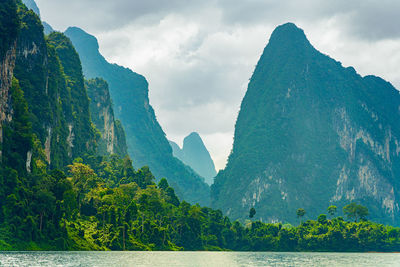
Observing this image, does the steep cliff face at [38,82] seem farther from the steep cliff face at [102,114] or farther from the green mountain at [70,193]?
the steep cliff face at [102,114]

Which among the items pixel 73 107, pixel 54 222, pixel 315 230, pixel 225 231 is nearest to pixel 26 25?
pixel 73 107

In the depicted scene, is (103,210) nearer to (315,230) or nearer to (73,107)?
(73,107)

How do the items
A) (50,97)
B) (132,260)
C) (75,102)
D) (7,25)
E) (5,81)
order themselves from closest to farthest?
(132,260), (5,81), (7,25), (50,97), (75,102)

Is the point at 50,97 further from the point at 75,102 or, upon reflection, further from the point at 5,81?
the point at 5,81

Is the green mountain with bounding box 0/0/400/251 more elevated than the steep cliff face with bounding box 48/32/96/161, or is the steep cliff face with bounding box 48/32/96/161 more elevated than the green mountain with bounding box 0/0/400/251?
the steep cliff face with bounding box 48/32/96/161

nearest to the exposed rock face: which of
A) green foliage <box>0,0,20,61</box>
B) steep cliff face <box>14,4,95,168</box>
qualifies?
green foliage <box>0,0,20,61</box>

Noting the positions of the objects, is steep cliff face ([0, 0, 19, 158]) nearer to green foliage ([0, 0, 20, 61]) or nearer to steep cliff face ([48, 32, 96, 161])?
green foliage ([0, 0, 20, 61])

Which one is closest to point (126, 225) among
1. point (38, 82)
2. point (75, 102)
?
point (38, 82)

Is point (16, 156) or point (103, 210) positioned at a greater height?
point (16, 156)

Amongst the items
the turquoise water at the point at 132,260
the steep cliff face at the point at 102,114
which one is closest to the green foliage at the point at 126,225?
the turquoise water at the point at 132,260

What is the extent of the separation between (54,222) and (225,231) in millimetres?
64469

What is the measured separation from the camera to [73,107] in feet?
470

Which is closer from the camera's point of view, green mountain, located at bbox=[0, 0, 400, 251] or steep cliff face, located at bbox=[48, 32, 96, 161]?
green mountain, located at bbox=[0, 0, 400, 251]

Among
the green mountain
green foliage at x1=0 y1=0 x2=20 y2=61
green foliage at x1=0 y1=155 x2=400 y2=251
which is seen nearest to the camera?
green foliage at x1=0 y1=155 x2=400 y2=251
